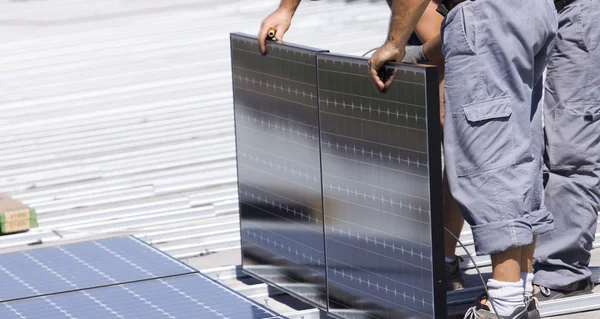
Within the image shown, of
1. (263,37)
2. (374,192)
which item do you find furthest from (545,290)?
(263,37)

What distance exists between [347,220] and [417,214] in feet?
1.78

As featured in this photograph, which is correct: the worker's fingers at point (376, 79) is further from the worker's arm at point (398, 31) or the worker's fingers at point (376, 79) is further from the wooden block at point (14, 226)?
the wooden block at point (14, 226)

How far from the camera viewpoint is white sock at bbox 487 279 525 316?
461cm

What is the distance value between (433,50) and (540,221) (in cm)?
97

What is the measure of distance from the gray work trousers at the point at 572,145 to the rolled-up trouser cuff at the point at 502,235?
0.72 metres

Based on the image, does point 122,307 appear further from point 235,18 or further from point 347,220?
point 235,18

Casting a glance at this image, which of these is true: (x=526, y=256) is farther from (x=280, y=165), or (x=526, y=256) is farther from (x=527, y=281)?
(x=280, y=165)

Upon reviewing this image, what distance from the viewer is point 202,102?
10727 millimetres

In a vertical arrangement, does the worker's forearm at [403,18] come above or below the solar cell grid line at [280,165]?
above

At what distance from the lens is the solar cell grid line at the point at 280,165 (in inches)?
202

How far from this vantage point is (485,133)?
14.5ft

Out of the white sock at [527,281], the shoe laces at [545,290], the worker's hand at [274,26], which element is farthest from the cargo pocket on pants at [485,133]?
the worker's hand at [274,26]

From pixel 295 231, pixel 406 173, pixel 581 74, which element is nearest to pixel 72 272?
pixel 295 231

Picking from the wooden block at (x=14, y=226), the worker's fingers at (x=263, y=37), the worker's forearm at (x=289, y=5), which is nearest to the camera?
the worker's fingers at (x=263, y=37)
